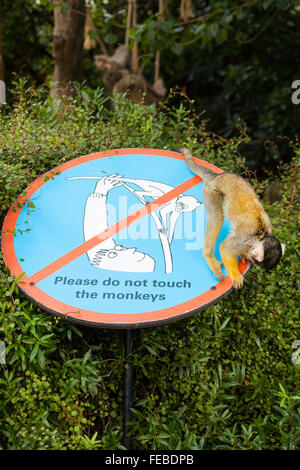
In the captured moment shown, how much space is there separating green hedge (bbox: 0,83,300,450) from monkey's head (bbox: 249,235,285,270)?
2.05 ft

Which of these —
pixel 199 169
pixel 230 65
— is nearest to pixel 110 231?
pixel 199 169

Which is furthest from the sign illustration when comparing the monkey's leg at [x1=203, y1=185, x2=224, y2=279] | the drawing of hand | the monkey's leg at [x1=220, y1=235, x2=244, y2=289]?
the monkey's leg at [x1=220, y1=235, x2=244, y2=289]

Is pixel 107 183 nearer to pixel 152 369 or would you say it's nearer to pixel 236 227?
pixel 236 227

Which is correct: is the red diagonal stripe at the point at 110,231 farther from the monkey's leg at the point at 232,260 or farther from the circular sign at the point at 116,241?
the monkey's leg at the point at 232,260

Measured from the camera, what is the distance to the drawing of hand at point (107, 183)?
2.98m

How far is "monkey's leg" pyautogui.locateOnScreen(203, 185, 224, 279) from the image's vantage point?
260 centimetres

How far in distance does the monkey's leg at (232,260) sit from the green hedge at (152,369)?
0.52 metres

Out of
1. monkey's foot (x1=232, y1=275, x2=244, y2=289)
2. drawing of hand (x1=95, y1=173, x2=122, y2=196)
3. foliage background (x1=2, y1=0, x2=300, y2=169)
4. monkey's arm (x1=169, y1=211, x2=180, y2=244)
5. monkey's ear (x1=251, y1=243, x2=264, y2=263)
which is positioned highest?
foliage background (x1=2, y1=0, x2=300, y2=169)

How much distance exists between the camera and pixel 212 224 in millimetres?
2697

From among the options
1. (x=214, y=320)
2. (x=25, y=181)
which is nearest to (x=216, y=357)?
(x=214, y=320)

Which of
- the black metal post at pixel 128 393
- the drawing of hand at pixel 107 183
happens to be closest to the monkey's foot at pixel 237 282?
the black metal post at pixel 128 393

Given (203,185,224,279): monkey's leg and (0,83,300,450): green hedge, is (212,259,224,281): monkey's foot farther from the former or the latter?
(0,83,300,450): green hedge

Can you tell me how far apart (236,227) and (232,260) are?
0.19 metres

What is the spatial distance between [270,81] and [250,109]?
54 centimetres
